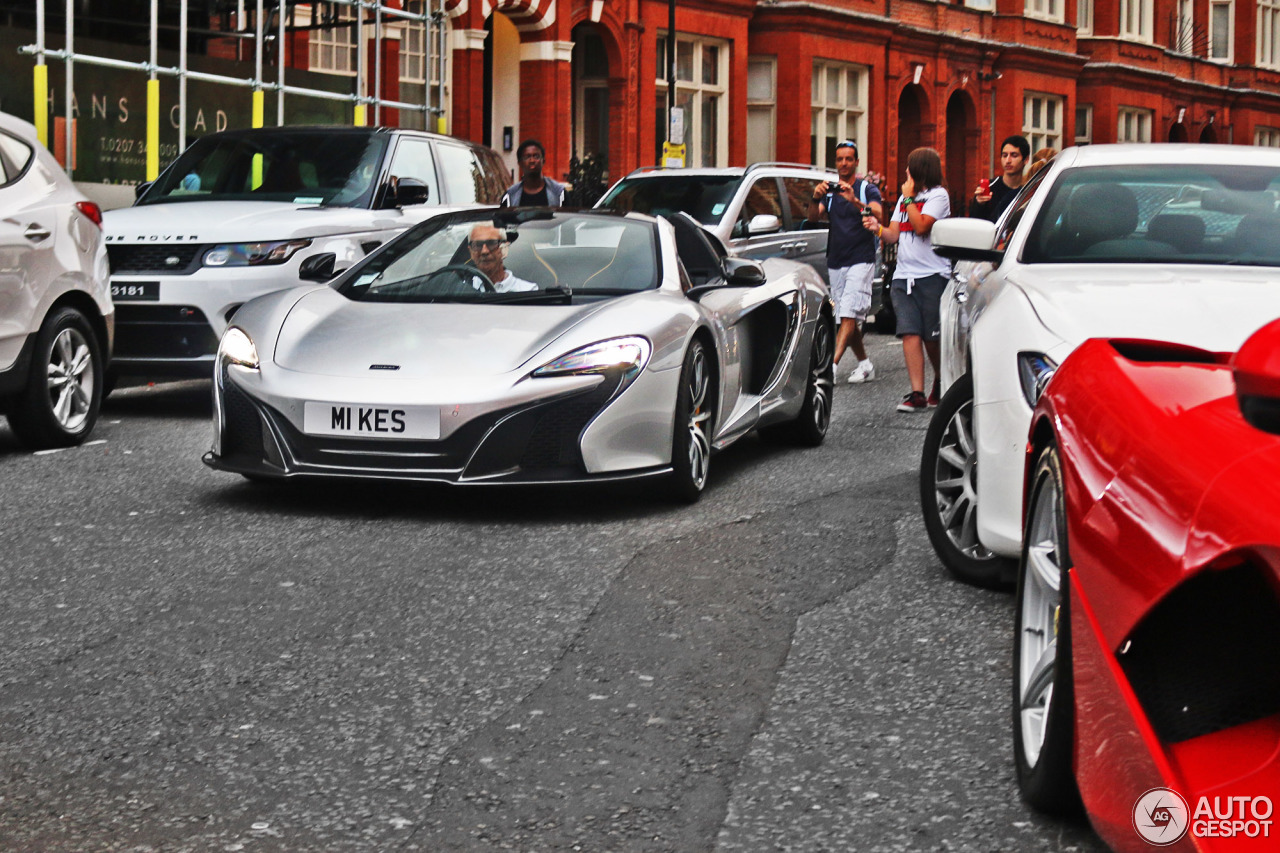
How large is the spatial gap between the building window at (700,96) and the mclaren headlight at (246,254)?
23419 millimetres

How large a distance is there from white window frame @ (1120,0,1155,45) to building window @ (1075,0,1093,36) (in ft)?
3.85

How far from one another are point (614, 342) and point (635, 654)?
7.76ft

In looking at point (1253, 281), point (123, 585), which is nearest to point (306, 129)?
point (123, 585)

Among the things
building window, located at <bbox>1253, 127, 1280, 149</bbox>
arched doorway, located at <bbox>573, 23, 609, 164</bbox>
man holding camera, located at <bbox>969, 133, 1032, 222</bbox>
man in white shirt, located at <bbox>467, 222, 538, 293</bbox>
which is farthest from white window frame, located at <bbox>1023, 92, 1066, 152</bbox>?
man in white shirt, located at <bbox>467, 222, 538, 293</bbox>

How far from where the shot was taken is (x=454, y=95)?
2920cm

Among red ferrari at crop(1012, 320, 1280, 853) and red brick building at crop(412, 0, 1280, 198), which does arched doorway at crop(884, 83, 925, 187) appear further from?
red ferrari at crop(1012, 320, 1280, 853)

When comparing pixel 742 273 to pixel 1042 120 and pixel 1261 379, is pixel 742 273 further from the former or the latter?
pixel 1042 120

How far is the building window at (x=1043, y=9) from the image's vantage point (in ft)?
149

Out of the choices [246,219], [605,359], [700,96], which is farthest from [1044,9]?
[605,359]

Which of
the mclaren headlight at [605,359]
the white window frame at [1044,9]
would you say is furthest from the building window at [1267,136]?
the mclaren headlight at [605,359]

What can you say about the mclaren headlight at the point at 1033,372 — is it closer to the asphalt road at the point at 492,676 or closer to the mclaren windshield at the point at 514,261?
the asphalt road at the point at 492,676

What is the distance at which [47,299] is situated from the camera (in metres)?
8.78

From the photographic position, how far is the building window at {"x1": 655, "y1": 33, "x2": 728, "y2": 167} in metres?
33.8

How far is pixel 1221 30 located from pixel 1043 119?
47.0 feet
